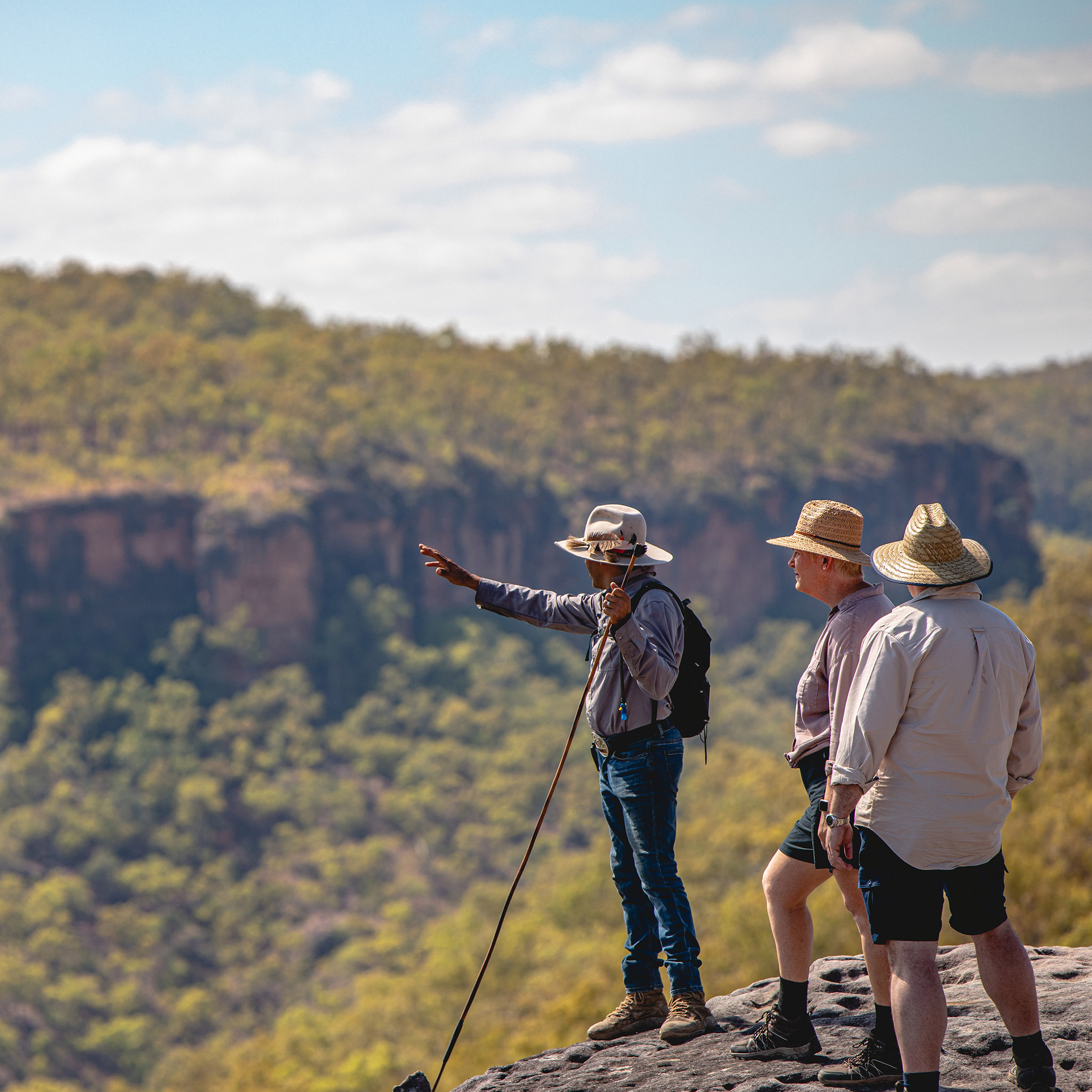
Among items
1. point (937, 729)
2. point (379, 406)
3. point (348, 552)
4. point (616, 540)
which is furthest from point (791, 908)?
point (379, 406)

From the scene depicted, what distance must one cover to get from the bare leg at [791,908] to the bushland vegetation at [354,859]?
16.3 metres

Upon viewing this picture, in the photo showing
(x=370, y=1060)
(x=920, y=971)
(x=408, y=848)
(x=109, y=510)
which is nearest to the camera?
(x=920, y=971)

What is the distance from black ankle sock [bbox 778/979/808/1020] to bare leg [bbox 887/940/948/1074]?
760 millimetres

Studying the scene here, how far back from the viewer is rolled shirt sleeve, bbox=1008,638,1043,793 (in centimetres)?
446

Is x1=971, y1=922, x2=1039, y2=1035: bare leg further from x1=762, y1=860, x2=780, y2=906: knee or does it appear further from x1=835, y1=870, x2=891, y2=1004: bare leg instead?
x1=762, y1=860, x2=780, y2=906: knee

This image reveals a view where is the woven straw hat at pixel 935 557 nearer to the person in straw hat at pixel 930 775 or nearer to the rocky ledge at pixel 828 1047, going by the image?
the person in straw hat at pixel 930 775

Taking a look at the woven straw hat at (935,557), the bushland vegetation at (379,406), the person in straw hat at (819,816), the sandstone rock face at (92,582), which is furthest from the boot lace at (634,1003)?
the bushland vegetation at (379,406)

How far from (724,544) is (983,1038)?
2949 inches

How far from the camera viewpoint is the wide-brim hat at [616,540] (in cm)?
552

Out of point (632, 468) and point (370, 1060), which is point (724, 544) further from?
point (370, 1060)

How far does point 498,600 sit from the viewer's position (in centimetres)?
593

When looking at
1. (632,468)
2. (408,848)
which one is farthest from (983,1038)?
(632,468)

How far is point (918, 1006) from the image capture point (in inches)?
166

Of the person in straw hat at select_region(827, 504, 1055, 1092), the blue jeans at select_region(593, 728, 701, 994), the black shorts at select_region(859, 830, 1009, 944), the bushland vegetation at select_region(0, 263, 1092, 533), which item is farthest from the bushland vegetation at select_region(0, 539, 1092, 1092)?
the person in straw hat at select_region(827, 504, 1055, 1092)
